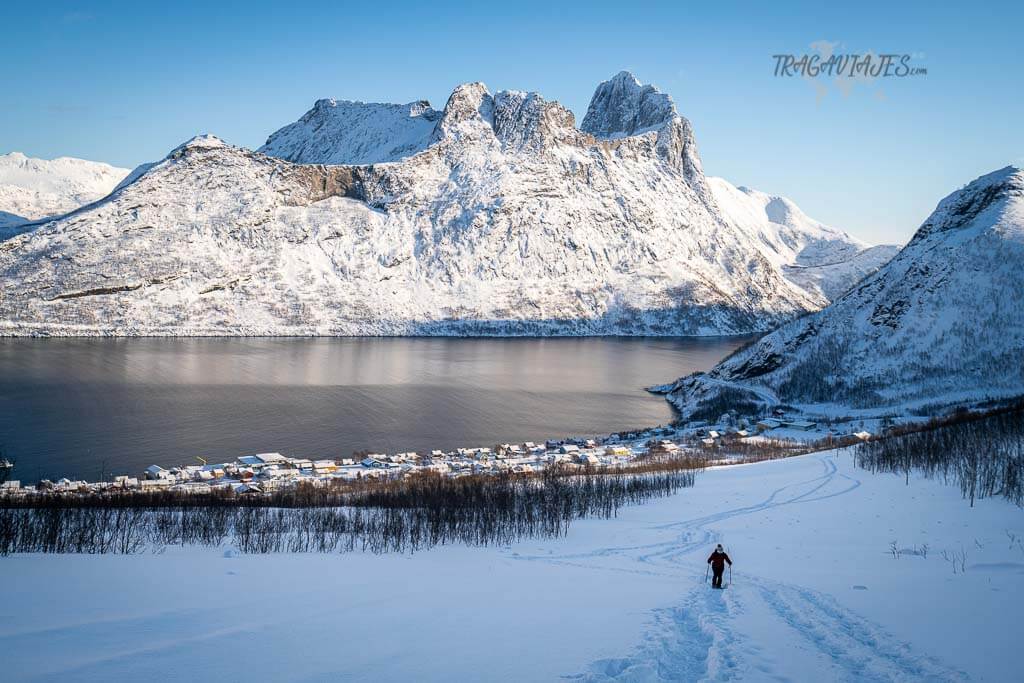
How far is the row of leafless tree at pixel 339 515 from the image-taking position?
779 inches

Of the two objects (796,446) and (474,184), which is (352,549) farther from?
(474,184)

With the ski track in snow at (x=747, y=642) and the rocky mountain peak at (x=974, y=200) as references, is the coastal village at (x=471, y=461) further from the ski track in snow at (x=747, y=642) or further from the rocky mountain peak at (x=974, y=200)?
the rocky mountain peak at (x=974, y=200)

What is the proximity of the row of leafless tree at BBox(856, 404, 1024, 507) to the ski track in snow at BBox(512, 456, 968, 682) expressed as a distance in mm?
10146

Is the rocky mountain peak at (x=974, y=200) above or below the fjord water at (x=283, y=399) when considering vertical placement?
above

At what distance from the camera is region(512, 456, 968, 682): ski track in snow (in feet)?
34.1

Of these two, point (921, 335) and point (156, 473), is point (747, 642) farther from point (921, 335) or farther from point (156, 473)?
point (921, 335)

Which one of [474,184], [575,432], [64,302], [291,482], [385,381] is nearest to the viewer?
[291,482]

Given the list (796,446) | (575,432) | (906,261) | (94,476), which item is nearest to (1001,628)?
(796,446)

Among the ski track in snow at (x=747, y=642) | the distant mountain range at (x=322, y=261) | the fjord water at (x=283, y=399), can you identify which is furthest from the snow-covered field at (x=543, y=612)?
the distant mountain range at (x=322, y=261)

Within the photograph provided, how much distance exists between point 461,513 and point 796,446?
34133 millimetres

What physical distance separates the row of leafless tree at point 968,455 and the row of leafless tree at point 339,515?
9.78 m

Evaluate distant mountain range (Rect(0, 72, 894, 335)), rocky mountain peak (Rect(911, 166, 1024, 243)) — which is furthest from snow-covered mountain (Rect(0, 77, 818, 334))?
rocky mountain peak (Rect(911, 166, 1024, 243))

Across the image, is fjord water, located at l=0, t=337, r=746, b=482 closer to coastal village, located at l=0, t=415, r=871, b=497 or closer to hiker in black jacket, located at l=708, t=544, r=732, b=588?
coastal village, located at l=0, t=415, r=871, b=497

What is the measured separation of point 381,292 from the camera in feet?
558
